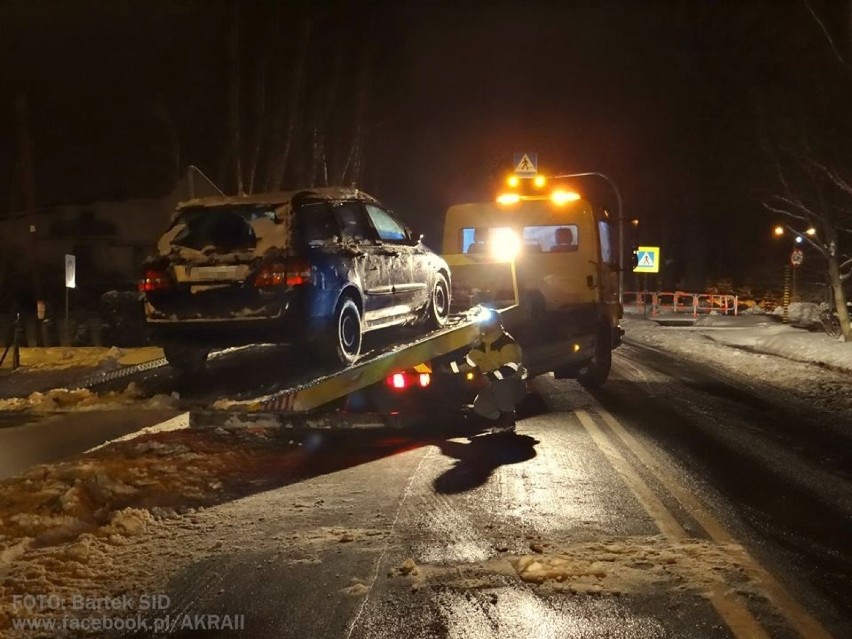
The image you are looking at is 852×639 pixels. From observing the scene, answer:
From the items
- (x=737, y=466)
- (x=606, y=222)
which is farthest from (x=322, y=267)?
(x=606, y=222)

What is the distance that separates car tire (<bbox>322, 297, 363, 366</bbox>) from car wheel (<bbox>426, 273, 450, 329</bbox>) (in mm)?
1937

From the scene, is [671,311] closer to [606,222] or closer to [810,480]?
[606,222]

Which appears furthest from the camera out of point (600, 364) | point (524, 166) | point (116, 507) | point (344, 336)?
point (524, 166)

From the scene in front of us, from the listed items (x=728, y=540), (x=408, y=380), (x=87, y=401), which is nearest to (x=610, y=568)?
(x=728, y=540)

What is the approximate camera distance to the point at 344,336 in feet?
25.0

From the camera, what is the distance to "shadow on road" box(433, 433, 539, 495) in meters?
7.35

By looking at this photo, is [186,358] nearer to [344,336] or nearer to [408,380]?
[344,336]

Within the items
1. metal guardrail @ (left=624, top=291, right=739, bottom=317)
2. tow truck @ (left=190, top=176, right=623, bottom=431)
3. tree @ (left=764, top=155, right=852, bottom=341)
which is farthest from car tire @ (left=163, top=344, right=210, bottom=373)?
metal guardrail @ (left=624, top=291, right=739, bottom=317)

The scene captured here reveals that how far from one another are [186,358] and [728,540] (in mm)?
4833

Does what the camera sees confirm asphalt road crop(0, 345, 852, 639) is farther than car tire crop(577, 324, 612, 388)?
No

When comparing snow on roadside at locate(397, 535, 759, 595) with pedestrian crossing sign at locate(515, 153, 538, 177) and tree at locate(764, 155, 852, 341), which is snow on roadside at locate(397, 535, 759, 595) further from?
tree at locate(764, 155, 852, 341)

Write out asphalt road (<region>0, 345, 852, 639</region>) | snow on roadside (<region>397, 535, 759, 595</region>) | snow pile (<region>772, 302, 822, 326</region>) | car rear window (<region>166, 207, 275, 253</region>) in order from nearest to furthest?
asphalt road (<region>0, 345, 852, 639</region>) → snow on roadside (<region>397, 535, 759, 595</region>) → car rear window (<region>166, 207, 275, 253</region>) → snow pile (<region>772, 302, 822, 326</region>)

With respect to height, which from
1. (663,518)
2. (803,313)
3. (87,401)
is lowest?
(803,313)

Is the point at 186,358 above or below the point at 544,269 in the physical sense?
below
